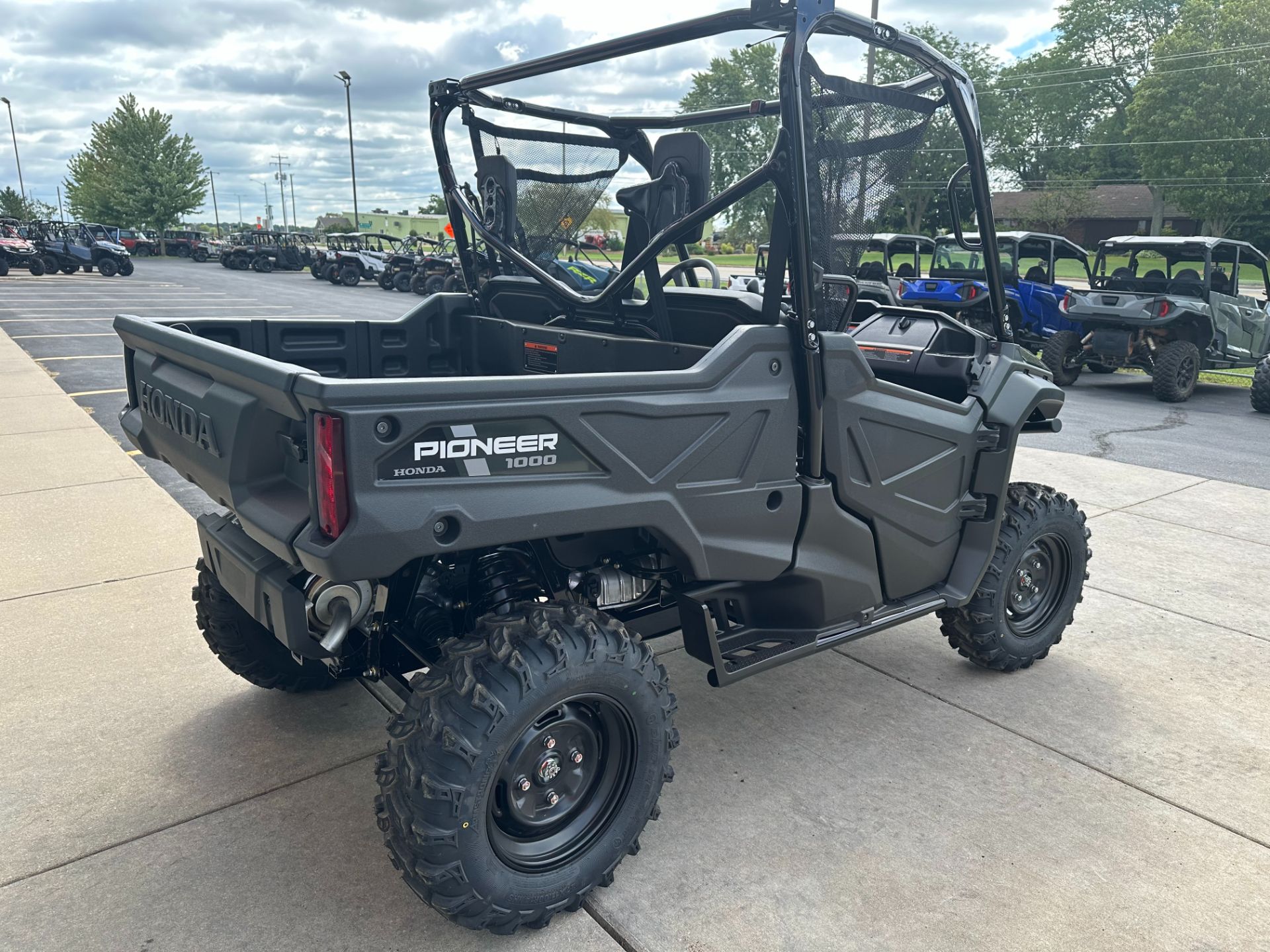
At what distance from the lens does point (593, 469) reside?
2.38m

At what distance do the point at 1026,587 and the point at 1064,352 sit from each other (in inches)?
385

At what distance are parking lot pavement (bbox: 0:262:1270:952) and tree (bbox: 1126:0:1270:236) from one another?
4865 centimetres

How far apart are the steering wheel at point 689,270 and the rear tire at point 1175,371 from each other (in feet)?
33.5

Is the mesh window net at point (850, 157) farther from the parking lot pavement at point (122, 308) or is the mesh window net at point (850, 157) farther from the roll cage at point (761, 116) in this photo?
the parking lot pavement at point (122, 308)

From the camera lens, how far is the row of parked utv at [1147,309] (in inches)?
457

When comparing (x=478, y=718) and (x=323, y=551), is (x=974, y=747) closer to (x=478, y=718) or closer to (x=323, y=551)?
(x=478, y=718)

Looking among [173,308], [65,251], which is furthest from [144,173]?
[173,308]

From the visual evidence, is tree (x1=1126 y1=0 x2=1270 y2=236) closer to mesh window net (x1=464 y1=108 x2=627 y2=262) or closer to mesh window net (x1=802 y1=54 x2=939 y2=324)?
mesh window net (x1=464 y1=108 x2=627 y2=262)

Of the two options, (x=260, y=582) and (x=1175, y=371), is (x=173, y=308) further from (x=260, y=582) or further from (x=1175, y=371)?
(x=260, y=582)

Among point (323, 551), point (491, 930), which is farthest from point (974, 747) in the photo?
point (323, 551)

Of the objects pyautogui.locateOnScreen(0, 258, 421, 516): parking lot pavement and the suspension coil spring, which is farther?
pyautogui.locateOnScreen(0, 258, 421, 516): parking lot pavement

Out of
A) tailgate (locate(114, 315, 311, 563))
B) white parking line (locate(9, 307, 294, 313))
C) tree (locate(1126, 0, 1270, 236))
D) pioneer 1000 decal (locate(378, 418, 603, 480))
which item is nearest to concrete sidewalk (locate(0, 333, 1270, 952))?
tailgate (locate(114, 315, 311, 563))

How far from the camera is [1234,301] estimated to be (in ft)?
39.5

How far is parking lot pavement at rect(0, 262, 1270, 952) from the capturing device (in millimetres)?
2441
